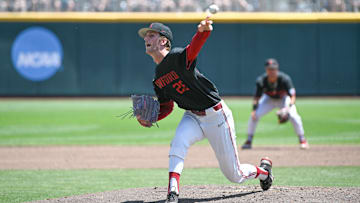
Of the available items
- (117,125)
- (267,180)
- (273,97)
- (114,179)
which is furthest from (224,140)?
(117,125)

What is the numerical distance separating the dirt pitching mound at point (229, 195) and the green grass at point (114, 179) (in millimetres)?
620

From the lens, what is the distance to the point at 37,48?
23703 millimetres

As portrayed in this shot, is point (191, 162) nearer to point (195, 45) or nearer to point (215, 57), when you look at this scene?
point (195, 45)

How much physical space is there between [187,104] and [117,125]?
10.1 m

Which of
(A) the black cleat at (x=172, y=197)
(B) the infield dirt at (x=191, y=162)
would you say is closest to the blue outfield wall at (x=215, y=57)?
(B) the infield dirt at (x=191, y=162)

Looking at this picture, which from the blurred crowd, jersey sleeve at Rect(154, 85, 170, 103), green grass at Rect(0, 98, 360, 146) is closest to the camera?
jersey sleeve at Rect(154, 85, 170, 103)

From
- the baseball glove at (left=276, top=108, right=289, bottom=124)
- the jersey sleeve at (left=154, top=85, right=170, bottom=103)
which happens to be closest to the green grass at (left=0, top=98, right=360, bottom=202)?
the baseball glove at (left=276, top=108, right=289, bottom=124)

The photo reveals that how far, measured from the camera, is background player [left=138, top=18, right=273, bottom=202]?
5.19 m

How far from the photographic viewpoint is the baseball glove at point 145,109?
552 cm

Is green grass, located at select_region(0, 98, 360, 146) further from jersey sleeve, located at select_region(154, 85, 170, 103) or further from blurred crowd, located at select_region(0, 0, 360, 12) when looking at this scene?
jersey sleeve, located at select_region(154, 85, 170, 103)

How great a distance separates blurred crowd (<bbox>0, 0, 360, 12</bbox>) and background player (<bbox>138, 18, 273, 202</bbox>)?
18.1 m

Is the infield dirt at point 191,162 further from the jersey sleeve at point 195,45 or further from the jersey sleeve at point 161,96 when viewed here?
the jersey sleeve at point 195,45

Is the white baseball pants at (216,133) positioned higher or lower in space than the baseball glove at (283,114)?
higher

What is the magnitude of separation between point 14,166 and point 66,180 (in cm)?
176
